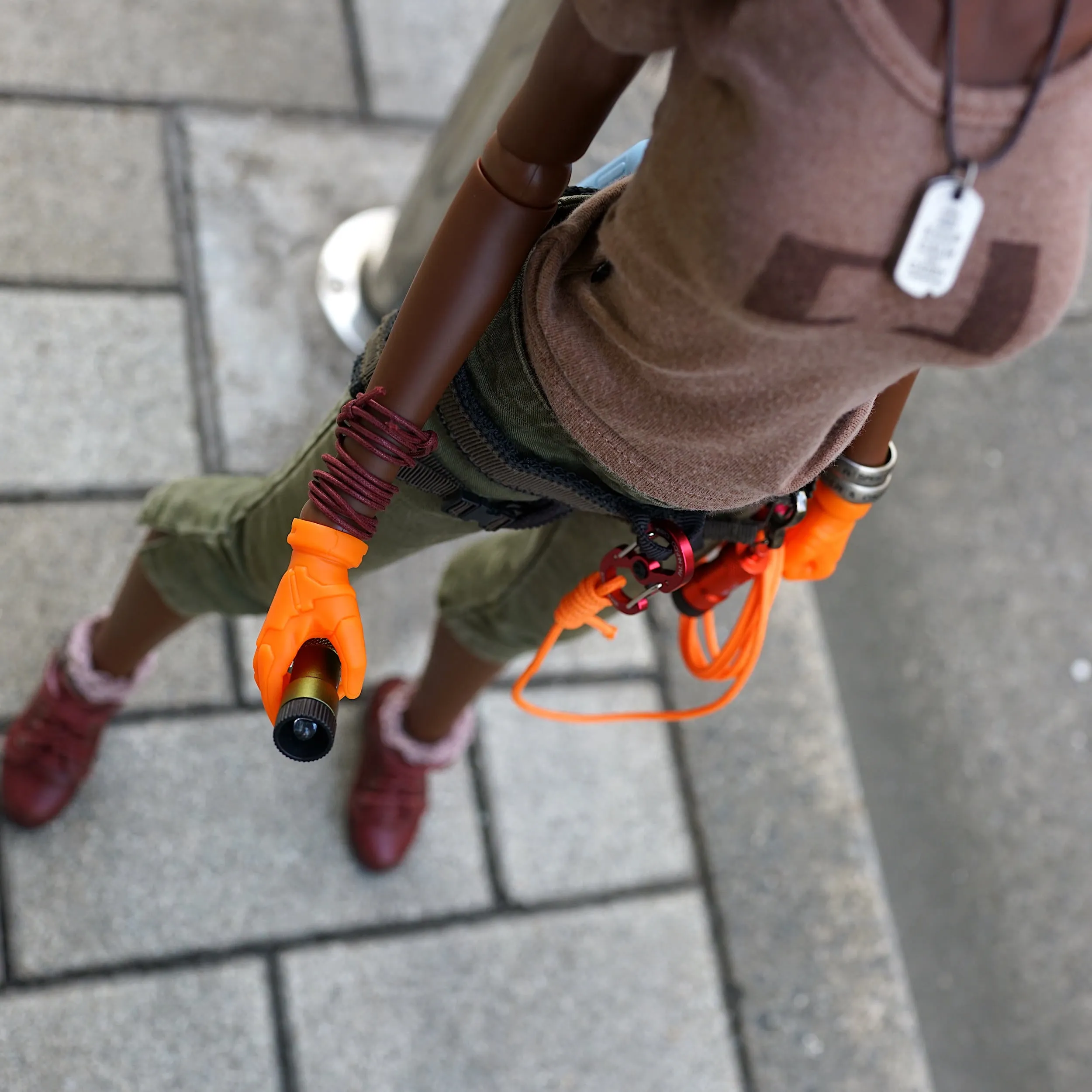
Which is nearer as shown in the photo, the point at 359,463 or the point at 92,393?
the point at 359,463

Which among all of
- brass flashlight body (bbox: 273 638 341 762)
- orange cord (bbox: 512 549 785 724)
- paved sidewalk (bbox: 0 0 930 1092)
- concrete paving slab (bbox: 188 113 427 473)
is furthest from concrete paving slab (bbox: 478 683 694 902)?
brass flashlight body (bbox: 273 638 341 762)

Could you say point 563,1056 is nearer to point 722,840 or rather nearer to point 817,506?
point 722,840

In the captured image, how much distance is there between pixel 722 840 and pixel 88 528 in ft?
3.54

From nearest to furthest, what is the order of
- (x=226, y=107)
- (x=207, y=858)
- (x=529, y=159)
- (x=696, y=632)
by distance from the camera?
1. (x=529, y=159)
2. (x=696, y=632)
3. (x=207, y=858)
4. (x=226, y=107)

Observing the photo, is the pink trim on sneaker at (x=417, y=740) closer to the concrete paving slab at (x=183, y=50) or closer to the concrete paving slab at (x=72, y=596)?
the concrete paving slab at (x=72, y=596)

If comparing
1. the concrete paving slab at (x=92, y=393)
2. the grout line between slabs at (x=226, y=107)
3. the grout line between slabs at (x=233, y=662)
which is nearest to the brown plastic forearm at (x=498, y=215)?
the grout line between slabs at (x=233, y=662)

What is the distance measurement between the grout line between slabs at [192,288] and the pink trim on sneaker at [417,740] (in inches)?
19.6

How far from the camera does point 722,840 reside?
73.1 inches

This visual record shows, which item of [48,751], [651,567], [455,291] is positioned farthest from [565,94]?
[48,751]

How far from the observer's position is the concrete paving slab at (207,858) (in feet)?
4.96

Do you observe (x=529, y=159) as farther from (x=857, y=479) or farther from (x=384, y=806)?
(x=384, y=806)

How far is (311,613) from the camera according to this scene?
0.93 metres

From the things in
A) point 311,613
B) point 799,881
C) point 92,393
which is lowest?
point 799,881

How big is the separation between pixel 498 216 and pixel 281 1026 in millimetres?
1127
